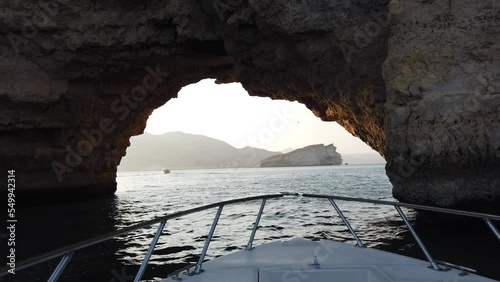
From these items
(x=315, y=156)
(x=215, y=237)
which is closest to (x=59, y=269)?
(x=215, y=237)

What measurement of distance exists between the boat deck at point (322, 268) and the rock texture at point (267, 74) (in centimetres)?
756

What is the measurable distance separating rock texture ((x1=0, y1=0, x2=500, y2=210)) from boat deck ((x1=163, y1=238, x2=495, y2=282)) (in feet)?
24.8

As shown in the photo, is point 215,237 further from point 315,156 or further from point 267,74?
point 315,156

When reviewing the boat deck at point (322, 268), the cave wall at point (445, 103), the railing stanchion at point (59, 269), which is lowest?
the boat deck at point (322, 268)

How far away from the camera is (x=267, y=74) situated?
58.0 ft

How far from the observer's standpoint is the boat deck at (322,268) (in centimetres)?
356

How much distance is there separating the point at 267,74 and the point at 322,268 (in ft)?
47.8

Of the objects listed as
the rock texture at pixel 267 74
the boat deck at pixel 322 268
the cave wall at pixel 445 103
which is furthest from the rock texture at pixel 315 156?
the boat deck at pixel 322 268

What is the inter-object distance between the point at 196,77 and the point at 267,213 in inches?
403

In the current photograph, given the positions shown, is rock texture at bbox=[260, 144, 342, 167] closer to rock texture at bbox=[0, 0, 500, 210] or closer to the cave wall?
rock texture at bbox=[0, 0, 500, 210]

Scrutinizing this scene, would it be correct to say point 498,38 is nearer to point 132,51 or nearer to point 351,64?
point 351,64

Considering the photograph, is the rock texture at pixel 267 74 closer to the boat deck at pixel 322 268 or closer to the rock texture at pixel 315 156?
the boat deck at pixel 322 268

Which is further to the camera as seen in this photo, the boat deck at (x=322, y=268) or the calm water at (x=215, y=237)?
the calm water at (x=215, y=237)

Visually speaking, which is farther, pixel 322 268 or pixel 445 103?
pixel 445 103
